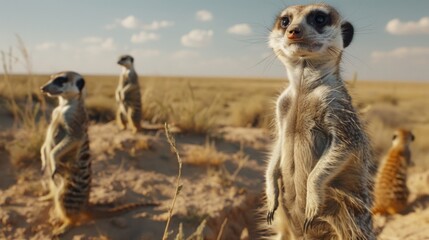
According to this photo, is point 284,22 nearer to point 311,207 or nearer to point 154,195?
point 311,207

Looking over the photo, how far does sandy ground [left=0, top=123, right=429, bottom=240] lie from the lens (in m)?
4.19

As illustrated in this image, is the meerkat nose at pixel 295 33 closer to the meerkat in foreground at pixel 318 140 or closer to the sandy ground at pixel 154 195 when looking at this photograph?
the meerkat in foreground at pixel 318 140

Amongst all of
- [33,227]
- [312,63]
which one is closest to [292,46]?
[312,63]

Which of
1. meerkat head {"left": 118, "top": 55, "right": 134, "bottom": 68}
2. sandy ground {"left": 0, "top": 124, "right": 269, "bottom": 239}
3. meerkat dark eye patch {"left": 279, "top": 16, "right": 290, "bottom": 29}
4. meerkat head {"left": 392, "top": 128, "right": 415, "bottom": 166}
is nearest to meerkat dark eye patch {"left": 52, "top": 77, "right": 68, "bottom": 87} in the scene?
sandy ground {"left": 0, "top": 124, "right": 269, "bottom": 239}

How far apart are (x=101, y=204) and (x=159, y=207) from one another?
56 cm

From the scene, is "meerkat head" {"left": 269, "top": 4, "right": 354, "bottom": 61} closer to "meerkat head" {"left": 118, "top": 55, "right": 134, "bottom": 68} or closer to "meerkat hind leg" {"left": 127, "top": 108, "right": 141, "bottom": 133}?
"meerkat hind leg" {"left": 127, "top": 108, "right": 141, "bottom": 133}

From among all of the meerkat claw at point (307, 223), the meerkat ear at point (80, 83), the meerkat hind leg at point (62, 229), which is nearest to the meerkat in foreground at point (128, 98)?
the meerkat ear at point (80, 83)

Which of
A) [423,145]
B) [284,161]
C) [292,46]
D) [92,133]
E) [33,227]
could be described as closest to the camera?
[292,46]

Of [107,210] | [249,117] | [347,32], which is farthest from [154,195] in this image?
[249,117]

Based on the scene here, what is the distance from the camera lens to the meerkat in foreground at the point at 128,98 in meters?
6.93

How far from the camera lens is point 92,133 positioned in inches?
261

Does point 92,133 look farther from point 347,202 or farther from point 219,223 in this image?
point 347,202

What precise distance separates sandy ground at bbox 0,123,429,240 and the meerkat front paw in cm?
166

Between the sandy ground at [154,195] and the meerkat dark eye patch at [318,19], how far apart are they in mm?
2004
